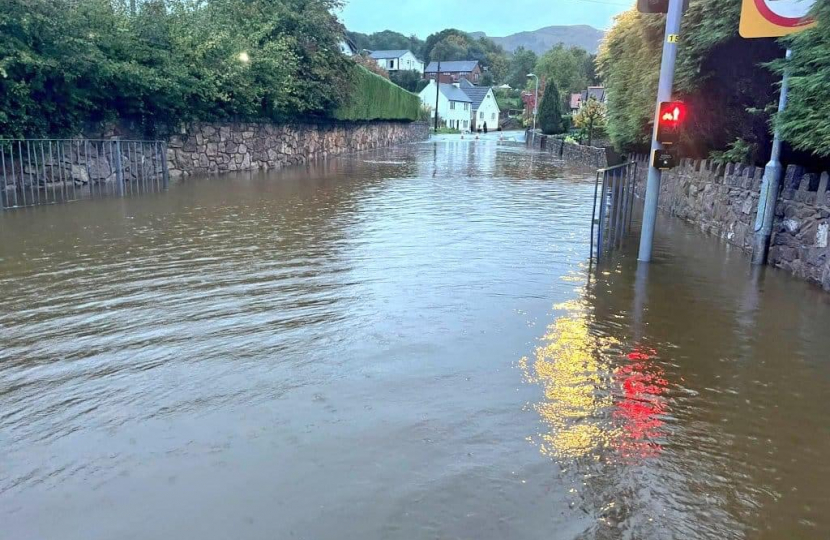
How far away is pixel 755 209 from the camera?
30.2 feet

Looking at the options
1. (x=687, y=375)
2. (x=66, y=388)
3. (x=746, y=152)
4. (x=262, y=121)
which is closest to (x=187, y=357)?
(x=66, y=388)

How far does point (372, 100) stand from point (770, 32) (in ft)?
99.3

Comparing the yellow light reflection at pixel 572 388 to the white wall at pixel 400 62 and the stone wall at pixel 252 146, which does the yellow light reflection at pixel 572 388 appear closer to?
the stone wall at pixel 252 146

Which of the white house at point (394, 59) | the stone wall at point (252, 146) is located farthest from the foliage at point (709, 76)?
the white house at point (394, 59)

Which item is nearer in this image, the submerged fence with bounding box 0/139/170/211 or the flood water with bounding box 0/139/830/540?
the flood water with bounding box 0/139/830/540

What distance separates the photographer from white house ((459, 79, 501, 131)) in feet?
308

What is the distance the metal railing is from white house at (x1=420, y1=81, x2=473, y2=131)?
74.4 meters

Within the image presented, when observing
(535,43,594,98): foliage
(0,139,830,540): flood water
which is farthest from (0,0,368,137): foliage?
(535,43,594,98): foliage

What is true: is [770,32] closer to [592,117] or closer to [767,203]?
[767,203]

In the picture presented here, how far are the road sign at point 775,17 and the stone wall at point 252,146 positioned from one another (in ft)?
51.7

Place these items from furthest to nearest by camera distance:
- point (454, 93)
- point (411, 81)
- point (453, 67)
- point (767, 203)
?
point (453, 67), point (454, 93), point (411, 81), point (767, 203)

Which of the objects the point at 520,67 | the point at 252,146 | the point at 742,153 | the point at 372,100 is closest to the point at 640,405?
the point at 742,153

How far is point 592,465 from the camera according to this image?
3590mm

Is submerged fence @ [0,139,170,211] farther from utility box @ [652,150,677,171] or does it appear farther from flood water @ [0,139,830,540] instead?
utility box @ [652,150,677,171]
